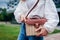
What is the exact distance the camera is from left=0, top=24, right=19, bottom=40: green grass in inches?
131

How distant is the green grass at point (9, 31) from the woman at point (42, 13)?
7.04ft

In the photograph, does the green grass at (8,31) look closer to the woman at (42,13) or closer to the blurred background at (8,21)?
the blurred background at (8,21)

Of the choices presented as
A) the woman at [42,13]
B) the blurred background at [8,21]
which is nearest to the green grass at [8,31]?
the blurred background at [8,21]

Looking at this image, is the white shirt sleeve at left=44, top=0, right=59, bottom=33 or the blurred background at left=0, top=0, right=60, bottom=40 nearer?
the white shirt sleeve at left=44, top=0, right=59, bottom=33

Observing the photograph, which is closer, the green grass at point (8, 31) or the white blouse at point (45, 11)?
the white blouse at point (45, 11)

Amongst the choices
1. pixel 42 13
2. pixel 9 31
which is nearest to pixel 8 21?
pixel 9 31

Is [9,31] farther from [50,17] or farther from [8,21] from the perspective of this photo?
[50,17]

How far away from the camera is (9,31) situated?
3.47 m

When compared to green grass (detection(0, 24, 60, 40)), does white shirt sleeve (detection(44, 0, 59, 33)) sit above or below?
above

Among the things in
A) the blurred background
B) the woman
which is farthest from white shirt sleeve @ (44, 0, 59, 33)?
the blurred background

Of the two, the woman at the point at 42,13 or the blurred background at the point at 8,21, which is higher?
the woman at the point at 42,13

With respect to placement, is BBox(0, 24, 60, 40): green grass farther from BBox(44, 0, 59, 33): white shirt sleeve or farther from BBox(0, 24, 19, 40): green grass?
BBox(44, 0, 59, 33): white shirt sleeve

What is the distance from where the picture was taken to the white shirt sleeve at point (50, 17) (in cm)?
106

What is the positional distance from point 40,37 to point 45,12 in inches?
4.7
